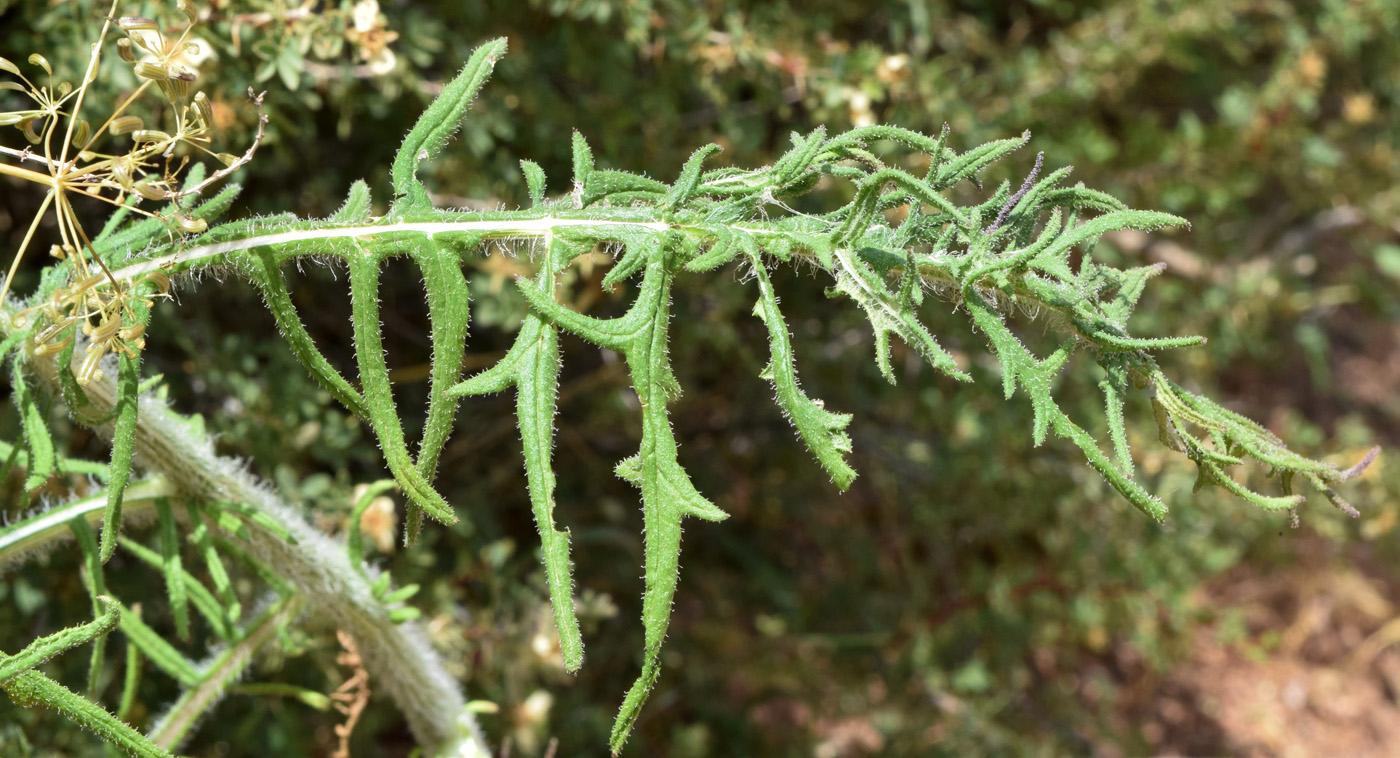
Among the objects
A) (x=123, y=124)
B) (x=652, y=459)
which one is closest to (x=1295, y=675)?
(x=652, y=459)

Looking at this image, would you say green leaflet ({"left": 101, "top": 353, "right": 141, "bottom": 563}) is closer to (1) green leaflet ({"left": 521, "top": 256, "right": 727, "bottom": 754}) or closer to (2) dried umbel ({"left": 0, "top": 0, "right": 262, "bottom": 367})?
(2) dried umbel ({"left": 0, "top": 0, "right": 262, "bottom": 367})

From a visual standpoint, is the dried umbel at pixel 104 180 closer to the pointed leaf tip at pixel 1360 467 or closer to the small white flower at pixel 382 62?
the small white flower at pixel 382 62

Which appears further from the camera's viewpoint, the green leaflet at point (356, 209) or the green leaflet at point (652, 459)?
the green leaflet at point (356, 209)

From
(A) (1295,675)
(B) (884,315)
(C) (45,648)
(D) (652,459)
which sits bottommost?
(A) (1295,675)

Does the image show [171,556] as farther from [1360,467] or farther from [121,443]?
[1360,467]

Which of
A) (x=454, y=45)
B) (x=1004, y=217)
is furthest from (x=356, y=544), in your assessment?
(x=454, y=45)

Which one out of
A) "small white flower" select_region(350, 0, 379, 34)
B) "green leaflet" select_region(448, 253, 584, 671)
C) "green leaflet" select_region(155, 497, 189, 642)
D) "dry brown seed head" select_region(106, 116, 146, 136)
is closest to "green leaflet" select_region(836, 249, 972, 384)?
"green leaflet" select_region(448, 253, 584, 671)

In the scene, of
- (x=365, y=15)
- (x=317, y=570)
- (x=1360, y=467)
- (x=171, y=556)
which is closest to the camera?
(x=1360, y=467)

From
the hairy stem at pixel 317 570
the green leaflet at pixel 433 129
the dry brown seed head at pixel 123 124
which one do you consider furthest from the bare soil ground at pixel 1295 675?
the dry brown seed head at pixel 123 124

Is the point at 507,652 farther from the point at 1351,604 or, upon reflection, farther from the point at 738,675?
the point at 1351,604

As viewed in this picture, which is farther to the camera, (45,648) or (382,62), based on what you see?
(382,62)

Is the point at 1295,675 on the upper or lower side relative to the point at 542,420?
lower
